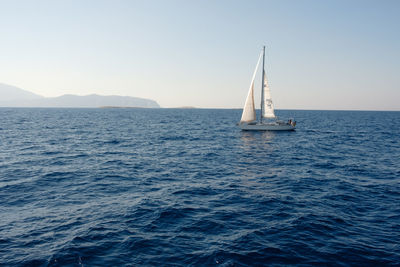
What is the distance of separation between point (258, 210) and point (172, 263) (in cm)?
676

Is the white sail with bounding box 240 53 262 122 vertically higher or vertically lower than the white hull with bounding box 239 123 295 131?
higher

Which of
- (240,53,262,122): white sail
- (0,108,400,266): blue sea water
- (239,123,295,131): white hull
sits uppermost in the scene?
(240,53,262,122): white sail

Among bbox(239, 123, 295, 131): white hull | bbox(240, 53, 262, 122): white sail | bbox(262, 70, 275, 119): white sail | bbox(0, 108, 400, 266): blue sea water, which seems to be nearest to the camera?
bbox(0, 108, 400, 266): blue sea water

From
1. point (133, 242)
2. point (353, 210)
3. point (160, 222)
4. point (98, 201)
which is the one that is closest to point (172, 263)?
point (133, 242)

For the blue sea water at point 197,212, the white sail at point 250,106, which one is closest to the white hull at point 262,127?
the white sail at point 250,106

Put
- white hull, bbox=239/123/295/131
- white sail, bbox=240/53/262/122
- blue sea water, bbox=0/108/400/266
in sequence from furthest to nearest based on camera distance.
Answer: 1. white hull, bbox=239/123/295/131
2. white sail, bbox=240/53/262/122
3. blue sea water, bbox=0/108/400/266

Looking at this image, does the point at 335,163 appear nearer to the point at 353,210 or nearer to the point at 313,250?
the point at 353,210

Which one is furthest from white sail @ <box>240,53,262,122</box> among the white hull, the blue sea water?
the blue sea water

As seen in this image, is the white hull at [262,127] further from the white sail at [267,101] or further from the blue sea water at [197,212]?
the blue sea water at [197,212]

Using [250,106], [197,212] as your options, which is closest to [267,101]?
[250,106]

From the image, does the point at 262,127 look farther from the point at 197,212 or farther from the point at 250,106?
the point at 197,212

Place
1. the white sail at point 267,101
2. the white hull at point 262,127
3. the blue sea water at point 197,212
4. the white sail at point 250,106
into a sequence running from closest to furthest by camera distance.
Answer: the blue sea water at point 197,212 < the white sail at point 250,106 < the white hull at point 262,127 < the white sail at point 267,101

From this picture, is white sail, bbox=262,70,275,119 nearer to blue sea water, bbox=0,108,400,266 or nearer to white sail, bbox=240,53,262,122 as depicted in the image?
white sail, bbox=240,53,262,122

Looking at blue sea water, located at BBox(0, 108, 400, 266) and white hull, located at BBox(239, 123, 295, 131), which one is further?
white hull, located at BBox(239, 123, 295, 131)
